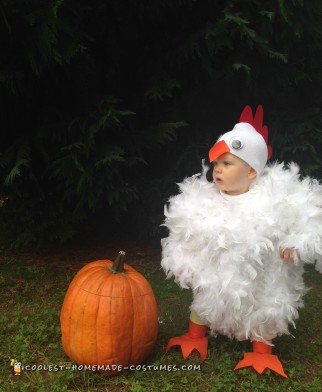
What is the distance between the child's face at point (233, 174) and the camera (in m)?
2.66

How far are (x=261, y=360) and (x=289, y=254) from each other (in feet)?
2.31

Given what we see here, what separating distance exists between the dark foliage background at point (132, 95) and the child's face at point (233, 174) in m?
0.99

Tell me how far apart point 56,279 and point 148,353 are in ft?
4.98

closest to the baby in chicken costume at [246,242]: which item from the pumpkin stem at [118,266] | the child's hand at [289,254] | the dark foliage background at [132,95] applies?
the child's hand at [289,254]

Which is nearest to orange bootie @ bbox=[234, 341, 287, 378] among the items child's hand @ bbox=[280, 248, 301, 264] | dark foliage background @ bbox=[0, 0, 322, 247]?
child's hand @ bbox=[280, 248, 301, 264]

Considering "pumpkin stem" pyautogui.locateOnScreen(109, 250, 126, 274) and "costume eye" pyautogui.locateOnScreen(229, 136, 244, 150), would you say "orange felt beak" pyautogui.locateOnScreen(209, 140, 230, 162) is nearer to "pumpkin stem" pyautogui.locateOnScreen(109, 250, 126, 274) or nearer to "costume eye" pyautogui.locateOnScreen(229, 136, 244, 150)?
"costume eye" pyautogui.locateOnScreen(229, 136, 244, 150)

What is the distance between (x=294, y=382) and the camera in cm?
261

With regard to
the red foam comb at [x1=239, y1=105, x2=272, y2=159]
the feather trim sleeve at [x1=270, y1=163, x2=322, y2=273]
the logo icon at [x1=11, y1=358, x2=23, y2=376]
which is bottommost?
the logo icon at [x1=11, y1=358, x2=23, y2=376]

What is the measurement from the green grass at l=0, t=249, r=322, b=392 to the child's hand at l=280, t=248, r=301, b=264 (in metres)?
0.73

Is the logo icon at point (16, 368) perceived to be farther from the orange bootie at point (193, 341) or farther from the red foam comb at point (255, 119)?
the red foam comb at point (255, 119)

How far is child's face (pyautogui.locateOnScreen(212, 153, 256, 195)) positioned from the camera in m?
2.66

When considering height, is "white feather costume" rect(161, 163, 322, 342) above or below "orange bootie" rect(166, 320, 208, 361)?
above

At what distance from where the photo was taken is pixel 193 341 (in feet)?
9.37

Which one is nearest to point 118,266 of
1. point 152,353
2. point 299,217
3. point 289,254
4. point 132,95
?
point 152,353
